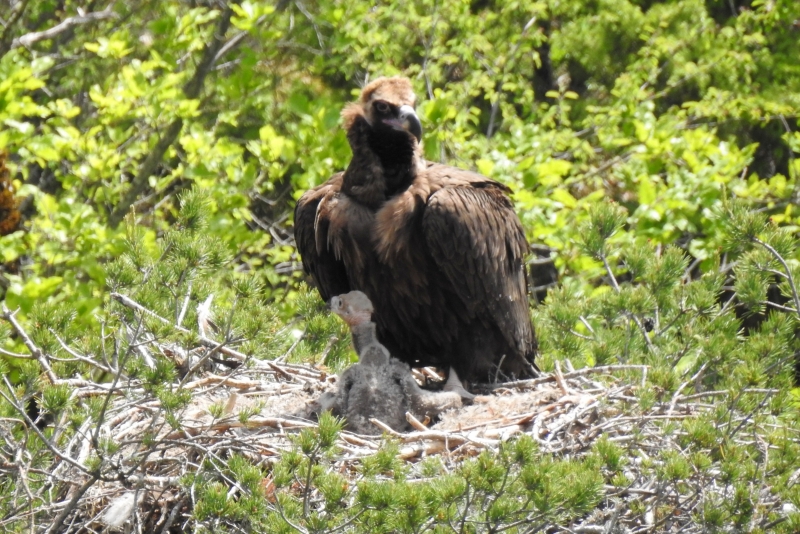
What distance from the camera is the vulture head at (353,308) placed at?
539 centimetres

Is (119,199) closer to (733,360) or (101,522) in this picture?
(101,522)

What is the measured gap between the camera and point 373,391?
505 cm

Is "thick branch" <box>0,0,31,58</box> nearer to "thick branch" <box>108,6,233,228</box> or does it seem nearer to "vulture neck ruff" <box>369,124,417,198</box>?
"thick branch" <box>108,6,233,228</box>

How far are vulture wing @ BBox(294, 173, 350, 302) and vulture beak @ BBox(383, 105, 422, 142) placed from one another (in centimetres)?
46

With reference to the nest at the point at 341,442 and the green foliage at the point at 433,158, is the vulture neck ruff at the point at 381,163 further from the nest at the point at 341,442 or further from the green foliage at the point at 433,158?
the nest at the point at 341,442

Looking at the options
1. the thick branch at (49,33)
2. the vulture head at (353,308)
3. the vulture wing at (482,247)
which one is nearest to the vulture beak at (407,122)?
the vulture wing at (482,247)

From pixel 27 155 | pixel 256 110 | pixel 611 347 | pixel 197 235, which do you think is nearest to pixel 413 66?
pixel 256 110

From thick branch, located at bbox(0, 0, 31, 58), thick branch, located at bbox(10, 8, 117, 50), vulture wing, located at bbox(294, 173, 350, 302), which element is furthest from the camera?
thick branch, located at bbox(10, 8, 117, 50)

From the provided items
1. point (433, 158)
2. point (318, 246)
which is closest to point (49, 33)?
point (433, 158)

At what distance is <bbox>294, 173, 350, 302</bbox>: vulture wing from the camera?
5793 mm

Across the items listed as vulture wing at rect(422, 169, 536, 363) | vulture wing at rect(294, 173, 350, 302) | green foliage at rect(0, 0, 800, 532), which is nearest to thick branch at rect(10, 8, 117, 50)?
green foliage at rect(0, 0, 800, 532)

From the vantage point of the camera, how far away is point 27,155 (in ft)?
27.2

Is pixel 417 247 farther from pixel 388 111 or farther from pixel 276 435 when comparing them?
pixel 276 435

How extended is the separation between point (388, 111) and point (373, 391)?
4.99 feet
